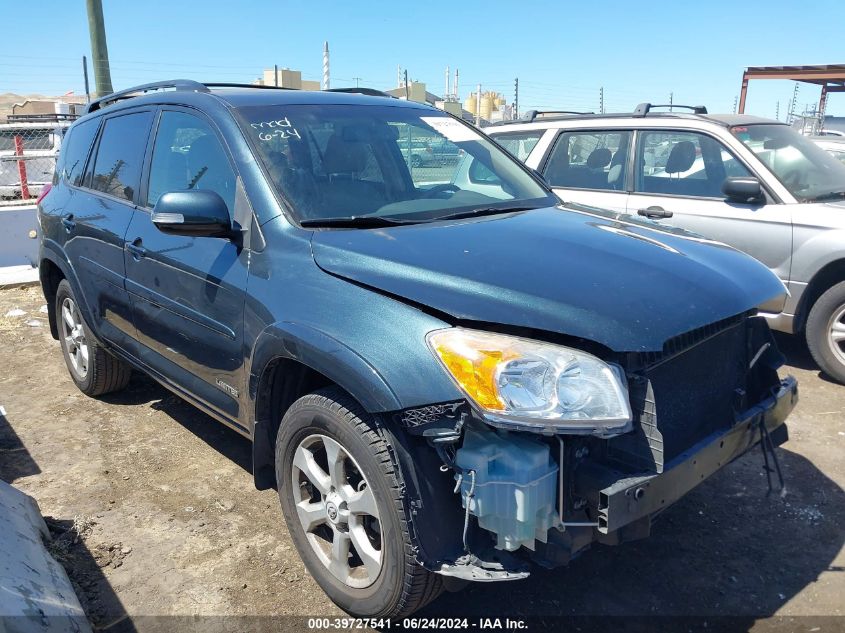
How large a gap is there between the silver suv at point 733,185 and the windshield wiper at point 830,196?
0.01m

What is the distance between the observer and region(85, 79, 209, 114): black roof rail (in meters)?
3.63

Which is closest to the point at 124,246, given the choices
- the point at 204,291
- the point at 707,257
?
the point at 204,291

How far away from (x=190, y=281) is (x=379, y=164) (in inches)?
39.9

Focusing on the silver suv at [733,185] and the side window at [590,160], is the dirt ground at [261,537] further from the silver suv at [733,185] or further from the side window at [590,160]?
the side window at [590,160]

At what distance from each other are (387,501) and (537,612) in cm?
91

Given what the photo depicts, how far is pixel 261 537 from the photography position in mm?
3199

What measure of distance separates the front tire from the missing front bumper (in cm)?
59

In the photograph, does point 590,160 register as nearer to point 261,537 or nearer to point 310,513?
point 261,537

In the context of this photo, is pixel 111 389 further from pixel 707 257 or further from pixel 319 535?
pixel 707 257

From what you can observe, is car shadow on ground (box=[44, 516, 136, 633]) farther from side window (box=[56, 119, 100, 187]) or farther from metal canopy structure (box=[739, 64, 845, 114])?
metal canopy structure (box=[739, 64, 845, 114])

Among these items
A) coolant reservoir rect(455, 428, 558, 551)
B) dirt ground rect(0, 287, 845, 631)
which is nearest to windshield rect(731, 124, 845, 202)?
dirt ground rect(0, 287, 845, 631)

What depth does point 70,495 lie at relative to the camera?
3.56 metres

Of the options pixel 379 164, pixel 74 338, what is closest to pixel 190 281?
pixel 379 164

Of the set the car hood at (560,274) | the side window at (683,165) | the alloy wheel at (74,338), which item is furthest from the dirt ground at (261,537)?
the side window at (683,165)
